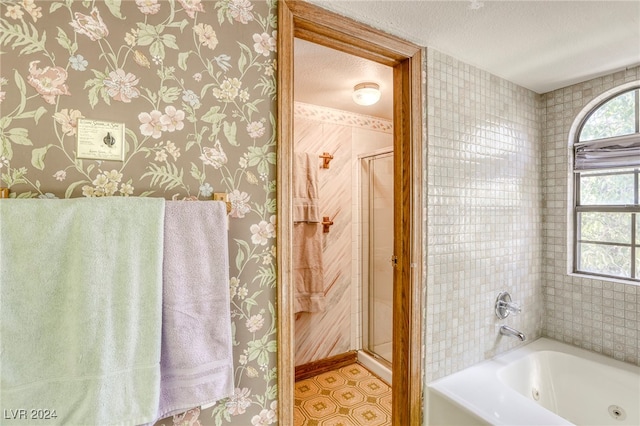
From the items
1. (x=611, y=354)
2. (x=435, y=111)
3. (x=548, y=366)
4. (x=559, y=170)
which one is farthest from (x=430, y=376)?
(x=559, y=170)

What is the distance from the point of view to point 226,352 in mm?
917

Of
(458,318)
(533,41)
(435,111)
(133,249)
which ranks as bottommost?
(458,318)

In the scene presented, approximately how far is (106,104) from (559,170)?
250cm

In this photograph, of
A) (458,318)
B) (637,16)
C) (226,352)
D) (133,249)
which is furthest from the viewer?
(458,318)

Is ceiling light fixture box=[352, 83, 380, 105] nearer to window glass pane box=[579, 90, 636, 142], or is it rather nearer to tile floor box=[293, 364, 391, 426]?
window glass pane box=[579, 90, 636, 142]

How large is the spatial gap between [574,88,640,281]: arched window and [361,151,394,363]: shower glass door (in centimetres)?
126

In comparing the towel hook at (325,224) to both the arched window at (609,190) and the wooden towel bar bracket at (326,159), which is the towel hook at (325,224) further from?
the arched window at (609,190)

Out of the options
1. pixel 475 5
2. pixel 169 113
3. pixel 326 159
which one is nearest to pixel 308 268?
A: pixel 326 159

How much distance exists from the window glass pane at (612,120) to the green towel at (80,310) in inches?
100

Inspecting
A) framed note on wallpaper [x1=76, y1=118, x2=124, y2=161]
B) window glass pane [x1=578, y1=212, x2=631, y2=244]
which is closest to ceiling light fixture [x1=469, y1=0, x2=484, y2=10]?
framed note on wallpaper [x1=76, y1=118, x2=124, y2=161]

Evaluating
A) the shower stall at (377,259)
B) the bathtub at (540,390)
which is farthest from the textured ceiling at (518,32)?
the bathtub at (540,390)

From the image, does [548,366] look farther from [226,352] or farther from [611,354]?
[226,352]

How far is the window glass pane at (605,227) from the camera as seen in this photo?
1.81 m

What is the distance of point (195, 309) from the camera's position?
0.88 meters
